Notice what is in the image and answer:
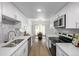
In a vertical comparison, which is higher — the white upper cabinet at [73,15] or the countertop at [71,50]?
the white upper cabinet at [73,15]

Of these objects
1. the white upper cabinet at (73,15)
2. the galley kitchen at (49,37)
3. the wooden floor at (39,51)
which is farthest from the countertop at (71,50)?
the wooden floor at (39,51)

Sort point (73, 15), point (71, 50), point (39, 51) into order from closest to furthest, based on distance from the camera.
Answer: point (71, 50)
point (73, 15)
point (39, 51)

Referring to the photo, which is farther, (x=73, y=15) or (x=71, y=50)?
(x=73, y=15)

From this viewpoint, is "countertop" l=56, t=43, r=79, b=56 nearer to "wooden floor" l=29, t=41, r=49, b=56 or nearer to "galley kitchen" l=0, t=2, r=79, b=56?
"galley kitchen" l=0, t=2, r=79, b=56

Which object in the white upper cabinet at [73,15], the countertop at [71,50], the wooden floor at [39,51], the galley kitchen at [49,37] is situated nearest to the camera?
the countertop at [71,50]

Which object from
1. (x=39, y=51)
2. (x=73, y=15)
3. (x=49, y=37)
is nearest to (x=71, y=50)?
(x=73, y=15)

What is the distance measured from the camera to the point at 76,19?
2641mm

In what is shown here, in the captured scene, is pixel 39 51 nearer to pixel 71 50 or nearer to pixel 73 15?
pixel 73 15

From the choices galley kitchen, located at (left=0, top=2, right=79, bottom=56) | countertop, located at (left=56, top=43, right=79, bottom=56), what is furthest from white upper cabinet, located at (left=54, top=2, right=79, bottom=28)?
countertop, located at (left=56, top=43, right=79, bottom=56)

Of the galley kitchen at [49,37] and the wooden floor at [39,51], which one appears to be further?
the wooden floor at [39,51]

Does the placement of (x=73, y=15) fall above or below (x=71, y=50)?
above

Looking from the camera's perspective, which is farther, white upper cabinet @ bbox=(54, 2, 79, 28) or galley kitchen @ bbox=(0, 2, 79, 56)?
white upper cabinet @ bbox=(54, 2, 79, 28)

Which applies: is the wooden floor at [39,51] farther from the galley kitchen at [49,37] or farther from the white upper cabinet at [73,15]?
the white upper cabinet at [73,15]

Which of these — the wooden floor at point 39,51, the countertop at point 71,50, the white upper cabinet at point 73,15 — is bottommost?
the wooden floor at point 39,51
